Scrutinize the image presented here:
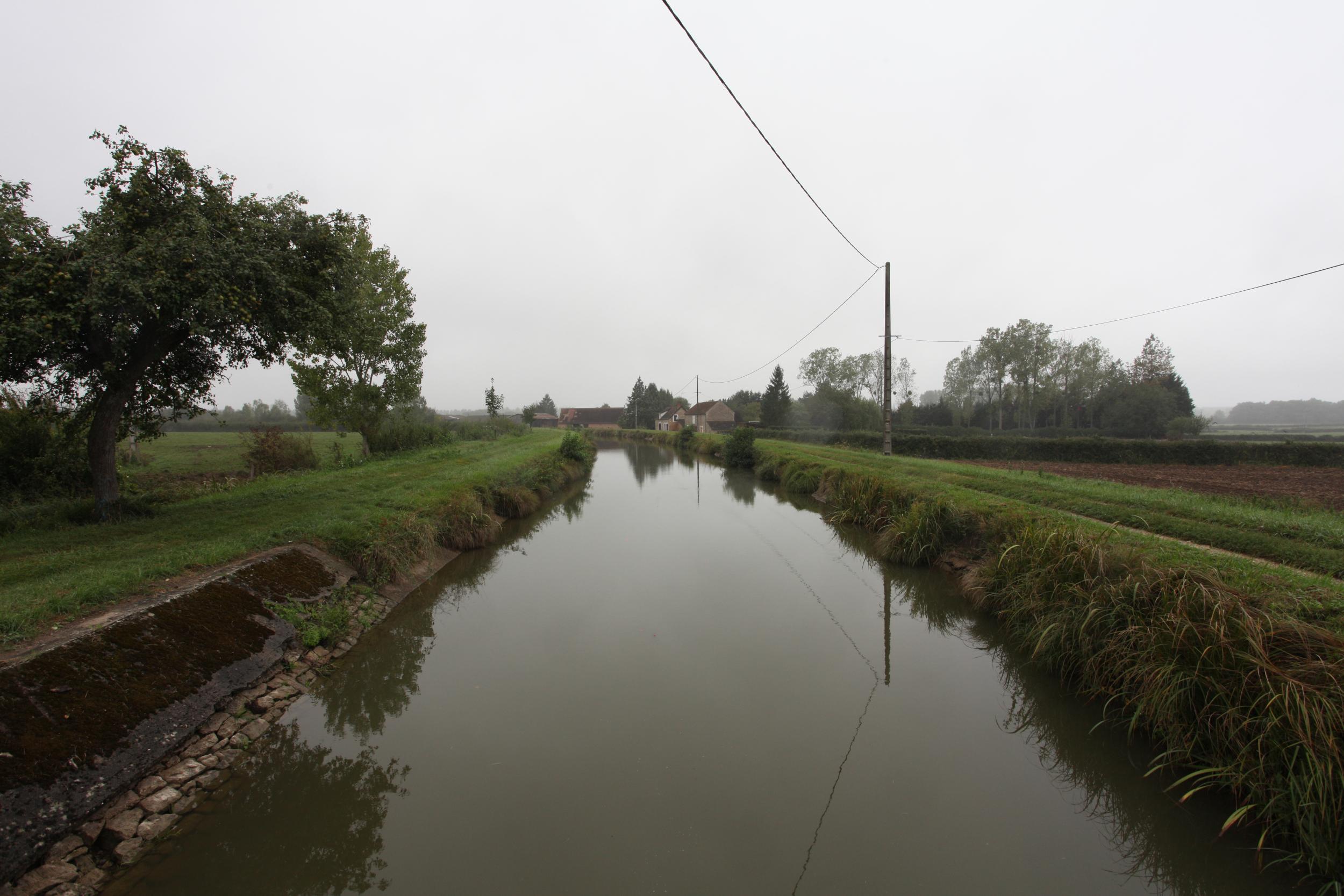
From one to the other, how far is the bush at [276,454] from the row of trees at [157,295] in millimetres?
6439

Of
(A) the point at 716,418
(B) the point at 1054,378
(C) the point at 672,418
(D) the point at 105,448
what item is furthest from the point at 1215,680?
(C) the point at 672,418

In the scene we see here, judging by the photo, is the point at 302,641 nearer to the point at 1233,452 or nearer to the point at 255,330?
the point at 255,330

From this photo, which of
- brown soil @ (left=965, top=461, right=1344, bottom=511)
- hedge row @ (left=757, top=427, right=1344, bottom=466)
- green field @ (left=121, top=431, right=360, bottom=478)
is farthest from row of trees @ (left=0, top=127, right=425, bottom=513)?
hedge row @ (left=757, top=427, right=1344, bottom=466)

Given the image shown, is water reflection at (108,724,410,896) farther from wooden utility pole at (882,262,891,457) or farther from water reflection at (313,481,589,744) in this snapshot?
wooden utility pole at (882,262,891,457)

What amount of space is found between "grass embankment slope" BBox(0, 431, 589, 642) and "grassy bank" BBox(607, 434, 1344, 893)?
812cm

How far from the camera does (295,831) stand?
329 centimetres

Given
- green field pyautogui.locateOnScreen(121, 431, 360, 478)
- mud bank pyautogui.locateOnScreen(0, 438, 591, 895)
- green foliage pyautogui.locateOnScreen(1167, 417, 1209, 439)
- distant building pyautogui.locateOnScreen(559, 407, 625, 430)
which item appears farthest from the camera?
distant building pyautogui.locateOnScreen(559, 407, 625, 430)

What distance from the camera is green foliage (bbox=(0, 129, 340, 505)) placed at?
560 cm

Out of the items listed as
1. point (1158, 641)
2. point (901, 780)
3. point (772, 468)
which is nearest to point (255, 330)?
point (901, 780)

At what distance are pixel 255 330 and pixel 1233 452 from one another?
112ft

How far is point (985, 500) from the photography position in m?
9.55

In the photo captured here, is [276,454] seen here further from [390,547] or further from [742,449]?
[742,449]

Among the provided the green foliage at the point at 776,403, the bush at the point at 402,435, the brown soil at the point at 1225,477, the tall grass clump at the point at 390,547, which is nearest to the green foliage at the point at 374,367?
the bush at the point at 402,435

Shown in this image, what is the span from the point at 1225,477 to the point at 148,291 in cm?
2714
